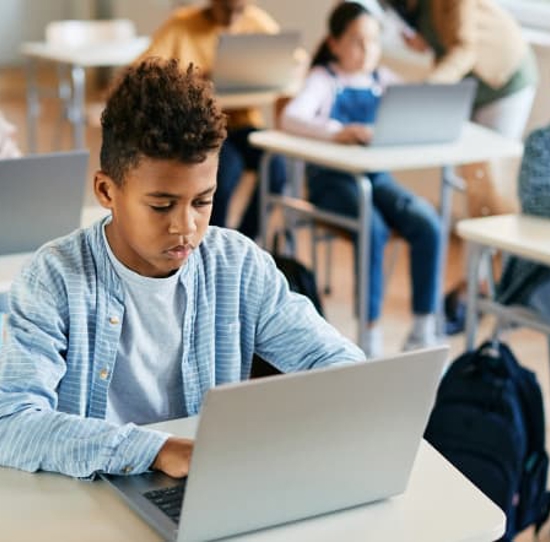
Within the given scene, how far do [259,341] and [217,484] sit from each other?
1.56 feet

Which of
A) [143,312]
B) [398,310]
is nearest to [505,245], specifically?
[143,312]

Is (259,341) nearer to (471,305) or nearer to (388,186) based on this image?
(471,305)

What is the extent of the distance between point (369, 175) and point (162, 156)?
234 centimetres

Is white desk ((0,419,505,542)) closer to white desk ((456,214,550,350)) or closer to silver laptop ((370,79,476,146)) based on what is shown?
white desk ((456,214,550,350))

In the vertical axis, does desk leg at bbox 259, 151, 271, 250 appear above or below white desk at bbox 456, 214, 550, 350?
below

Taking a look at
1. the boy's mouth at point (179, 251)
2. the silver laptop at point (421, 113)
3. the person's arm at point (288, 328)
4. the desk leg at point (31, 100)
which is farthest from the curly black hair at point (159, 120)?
the desk leg at point (31, 100)

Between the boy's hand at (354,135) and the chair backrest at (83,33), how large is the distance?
2334 millimetres

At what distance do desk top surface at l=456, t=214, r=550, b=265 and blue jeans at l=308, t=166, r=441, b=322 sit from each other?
79 cm

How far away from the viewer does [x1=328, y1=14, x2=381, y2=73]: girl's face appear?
3746mm

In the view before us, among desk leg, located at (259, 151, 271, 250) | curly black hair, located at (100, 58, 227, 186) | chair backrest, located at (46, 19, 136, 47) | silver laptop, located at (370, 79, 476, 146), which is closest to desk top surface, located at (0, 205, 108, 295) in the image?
curly black hair, located at (100, 58, 227, 186)

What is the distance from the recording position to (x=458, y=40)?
415 centimetres

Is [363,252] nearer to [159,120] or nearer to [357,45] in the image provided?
[357,45]

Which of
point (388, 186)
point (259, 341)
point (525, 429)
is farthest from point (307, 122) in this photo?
point (259, 341)

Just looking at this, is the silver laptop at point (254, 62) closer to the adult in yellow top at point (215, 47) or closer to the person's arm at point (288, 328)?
the adult in yellow top at point (215, 47)
